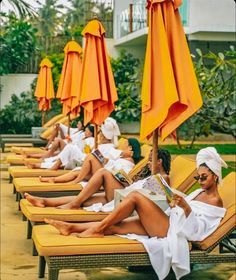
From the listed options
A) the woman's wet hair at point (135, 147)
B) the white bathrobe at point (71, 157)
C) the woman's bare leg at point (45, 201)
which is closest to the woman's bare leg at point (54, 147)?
the white bathrobe at point (71, 157)

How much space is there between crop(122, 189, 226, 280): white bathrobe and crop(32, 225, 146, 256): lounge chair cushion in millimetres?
116

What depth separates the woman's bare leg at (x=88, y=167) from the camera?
7945 mm

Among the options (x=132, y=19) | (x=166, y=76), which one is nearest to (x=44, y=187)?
(x=166, y=76)

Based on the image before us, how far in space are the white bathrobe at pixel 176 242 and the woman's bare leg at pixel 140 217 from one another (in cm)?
7

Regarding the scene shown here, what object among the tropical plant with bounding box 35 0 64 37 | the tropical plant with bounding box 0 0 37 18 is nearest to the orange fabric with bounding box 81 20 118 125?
the tropical plant with bounding box 0 0 37 18

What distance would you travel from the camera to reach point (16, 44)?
23.8m

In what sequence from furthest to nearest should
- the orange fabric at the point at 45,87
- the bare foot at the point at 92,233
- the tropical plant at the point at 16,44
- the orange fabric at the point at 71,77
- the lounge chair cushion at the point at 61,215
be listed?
the tropical plant at the point at 16,44 < the orange fabric at the point at 45,87 < the orange fabric at the point at 71,77 < the lounge chair cushion at the point at 61,215 < the bare foot at the point at 92,233

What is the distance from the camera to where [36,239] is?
5.23 m

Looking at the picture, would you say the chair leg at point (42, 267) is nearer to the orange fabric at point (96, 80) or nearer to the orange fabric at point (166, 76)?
the orange fabric at point (166, 76)

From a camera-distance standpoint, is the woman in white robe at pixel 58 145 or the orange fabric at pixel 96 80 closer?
the orange fabric at pixel 96 80

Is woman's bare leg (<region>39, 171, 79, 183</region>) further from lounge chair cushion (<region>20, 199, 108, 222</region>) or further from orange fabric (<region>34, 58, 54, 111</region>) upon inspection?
orange fabric (<region>34, 58, 54, 111</region>)

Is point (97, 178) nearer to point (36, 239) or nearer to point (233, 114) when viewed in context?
point (36, 239)

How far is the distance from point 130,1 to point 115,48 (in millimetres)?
3836

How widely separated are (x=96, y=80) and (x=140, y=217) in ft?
12.8
